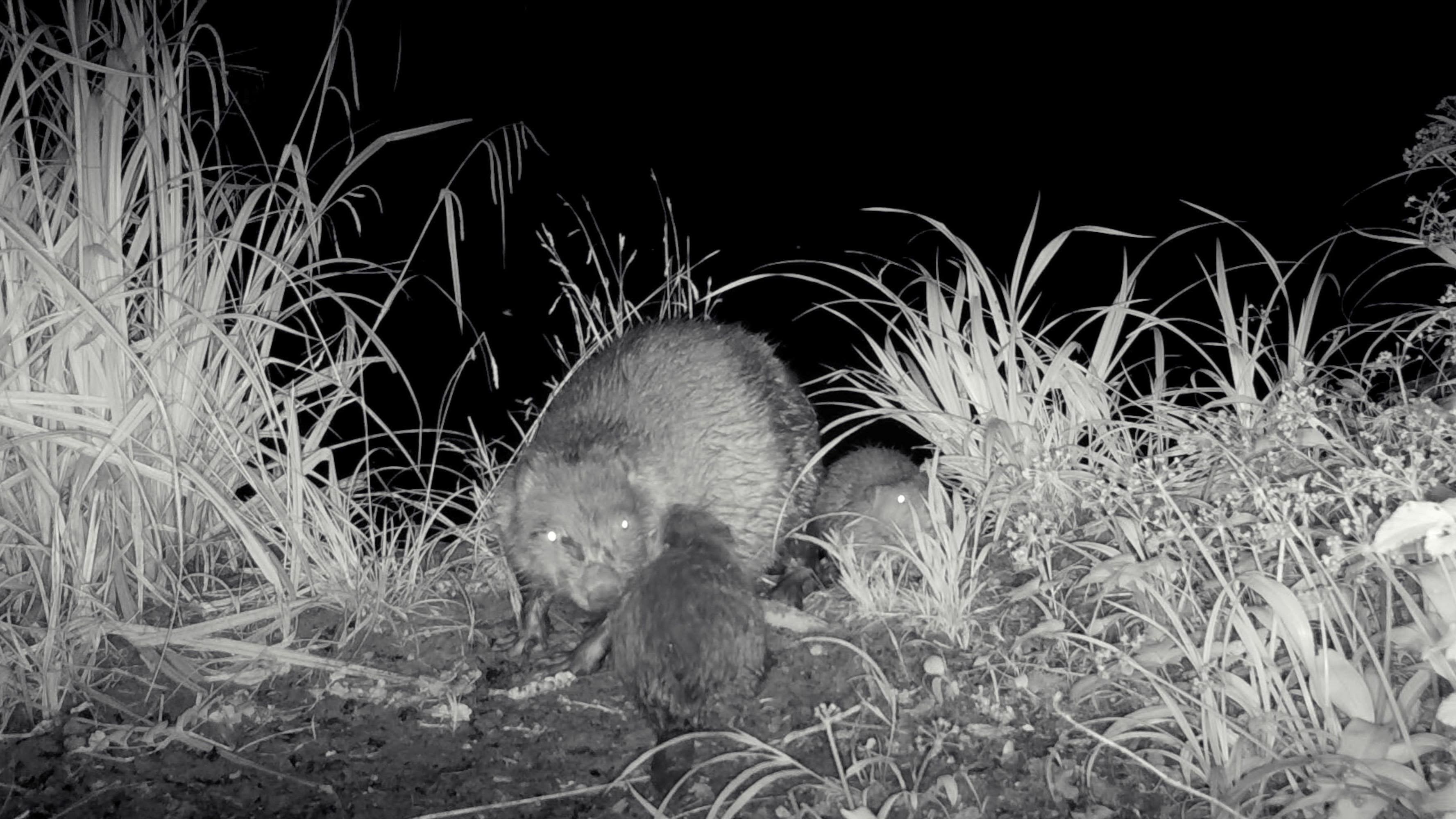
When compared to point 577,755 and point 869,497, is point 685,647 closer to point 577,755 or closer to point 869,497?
point 577,755

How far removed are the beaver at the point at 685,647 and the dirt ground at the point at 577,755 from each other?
8 centimetres

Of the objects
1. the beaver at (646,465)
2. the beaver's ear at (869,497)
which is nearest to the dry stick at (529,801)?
the beaver at (646,465)

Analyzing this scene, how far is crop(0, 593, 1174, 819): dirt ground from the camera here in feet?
7.97

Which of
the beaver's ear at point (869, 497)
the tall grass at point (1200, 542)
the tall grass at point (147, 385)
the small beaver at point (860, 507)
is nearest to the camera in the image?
the tall grass at point (1200, 542)

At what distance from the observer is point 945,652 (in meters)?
3.12

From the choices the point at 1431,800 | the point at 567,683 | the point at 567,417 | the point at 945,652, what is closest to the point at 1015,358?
the point at 945,652

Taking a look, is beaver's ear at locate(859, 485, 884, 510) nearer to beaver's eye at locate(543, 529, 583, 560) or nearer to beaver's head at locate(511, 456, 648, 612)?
beaver's head at locate(511, 456, 648, 612)

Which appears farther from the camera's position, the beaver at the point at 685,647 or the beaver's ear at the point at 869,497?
the beaver's ear at the point at 869,497

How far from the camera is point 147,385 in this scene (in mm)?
3459

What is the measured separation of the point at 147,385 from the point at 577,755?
1.85 m

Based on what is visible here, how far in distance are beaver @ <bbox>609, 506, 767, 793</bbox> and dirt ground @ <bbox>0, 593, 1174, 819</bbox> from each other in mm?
84

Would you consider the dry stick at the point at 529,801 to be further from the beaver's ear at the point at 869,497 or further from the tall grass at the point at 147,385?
the beaver's ear at the point at 869,497

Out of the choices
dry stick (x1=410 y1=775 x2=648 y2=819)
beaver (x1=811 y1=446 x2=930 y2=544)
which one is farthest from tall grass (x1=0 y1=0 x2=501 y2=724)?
beaver (x1=811 y1=446 x2=930 y2=544)

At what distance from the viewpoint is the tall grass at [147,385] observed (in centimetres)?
332
